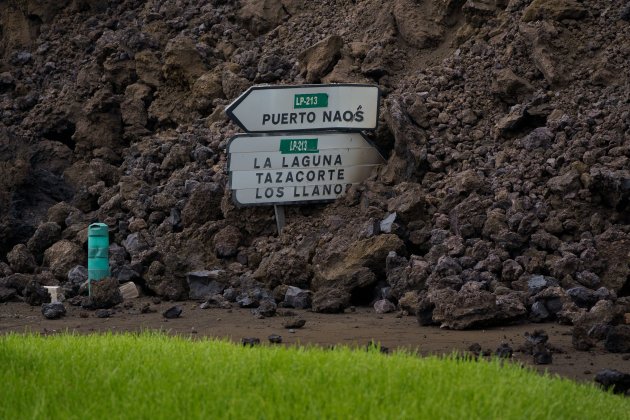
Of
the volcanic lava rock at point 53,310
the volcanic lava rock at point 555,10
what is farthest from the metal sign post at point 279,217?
the volcanic lava rock at point 555,10

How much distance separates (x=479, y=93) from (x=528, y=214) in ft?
10.1

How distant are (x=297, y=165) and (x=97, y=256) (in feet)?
9.87

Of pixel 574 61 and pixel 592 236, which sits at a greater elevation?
pixel 574 61

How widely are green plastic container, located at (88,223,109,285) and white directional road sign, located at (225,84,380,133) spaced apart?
2.39 m

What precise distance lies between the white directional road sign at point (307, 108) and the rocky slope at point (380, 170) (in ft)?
1.47

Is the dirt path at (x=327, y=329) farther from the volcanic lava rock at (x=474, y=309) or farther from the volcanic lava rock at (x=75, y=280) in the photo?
the volcanic lava rock at (x=75, y=280)

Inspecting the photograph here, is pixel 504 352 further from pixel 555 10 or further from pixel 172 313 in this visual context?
pixel 555 10

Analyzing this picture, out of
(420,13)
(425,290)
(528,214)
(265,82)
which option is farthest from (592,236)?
(265,82)

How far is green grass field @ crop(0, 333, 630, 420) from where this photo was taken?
6199 millimetres

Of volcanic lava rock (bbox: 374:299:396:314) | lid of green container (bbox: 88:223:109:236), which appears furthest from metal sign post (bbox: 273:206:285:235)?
volcanic lava rock (bbox: 374:299:396:314)

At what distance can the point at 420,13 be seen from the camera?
16.9 metres

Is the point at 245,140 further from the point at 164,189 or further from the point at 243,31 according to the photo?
the point at 243,31

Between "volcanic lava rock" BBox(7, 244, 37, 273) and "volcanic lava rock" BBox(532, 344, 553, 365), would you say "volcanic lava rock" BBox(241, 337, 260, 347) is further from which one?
"volcanic lava rock" BBox(7, 244, 37, 273)

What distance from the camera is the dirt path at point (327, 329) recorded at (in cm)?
891
